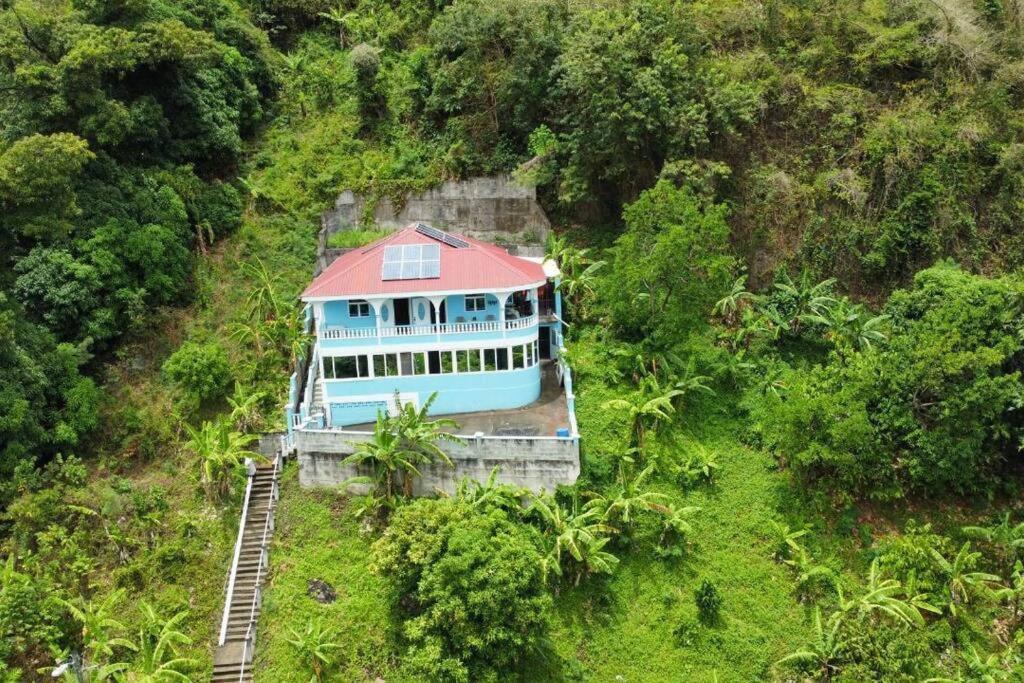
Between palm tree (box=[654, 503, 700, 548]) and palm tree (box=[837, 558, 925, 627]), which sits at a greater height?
palm tree (box=[654, 503, 700, 548])

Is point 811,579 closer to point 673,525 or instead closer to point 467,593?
point 673,525

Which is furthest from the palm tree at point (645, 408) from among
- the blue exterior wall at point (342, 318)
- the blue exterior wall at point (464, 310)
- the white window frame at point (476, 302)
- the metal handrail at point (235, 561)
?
the metal handrail at point (235, 561)

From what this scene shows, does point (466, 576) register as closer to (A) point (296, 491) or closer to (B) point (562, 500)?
(B) point (562, 500)

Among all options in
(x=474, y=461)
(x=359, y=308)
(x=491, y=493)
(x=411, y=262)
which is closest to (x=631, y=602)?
(x=491, y=493)

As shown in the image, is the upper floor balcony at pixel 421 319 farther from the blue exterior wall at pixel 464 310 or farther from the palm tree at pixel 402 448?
the palm tree at pixel 402 448

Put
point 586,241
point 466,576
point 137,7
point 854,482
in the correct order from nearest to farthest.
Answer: point 466,576
point 854,482
point 137,7
point 586,241

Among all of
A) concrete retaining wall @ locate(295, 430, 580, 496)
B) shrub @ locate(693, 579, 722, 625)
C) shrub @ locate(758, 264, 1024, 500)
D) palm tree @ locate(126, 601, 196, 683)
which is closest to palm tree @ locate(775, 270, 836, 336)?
shrub @ locate(758, 264, 1024, 500)

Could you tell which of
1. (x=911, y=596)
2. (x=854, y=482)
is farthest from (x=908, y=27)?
(x=911, y=596)

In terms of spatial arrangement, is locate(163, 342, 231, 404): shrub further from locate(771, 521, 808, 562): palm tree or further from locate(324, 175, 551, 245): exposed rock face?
locate(771, 521, 808, 562): palm tree
